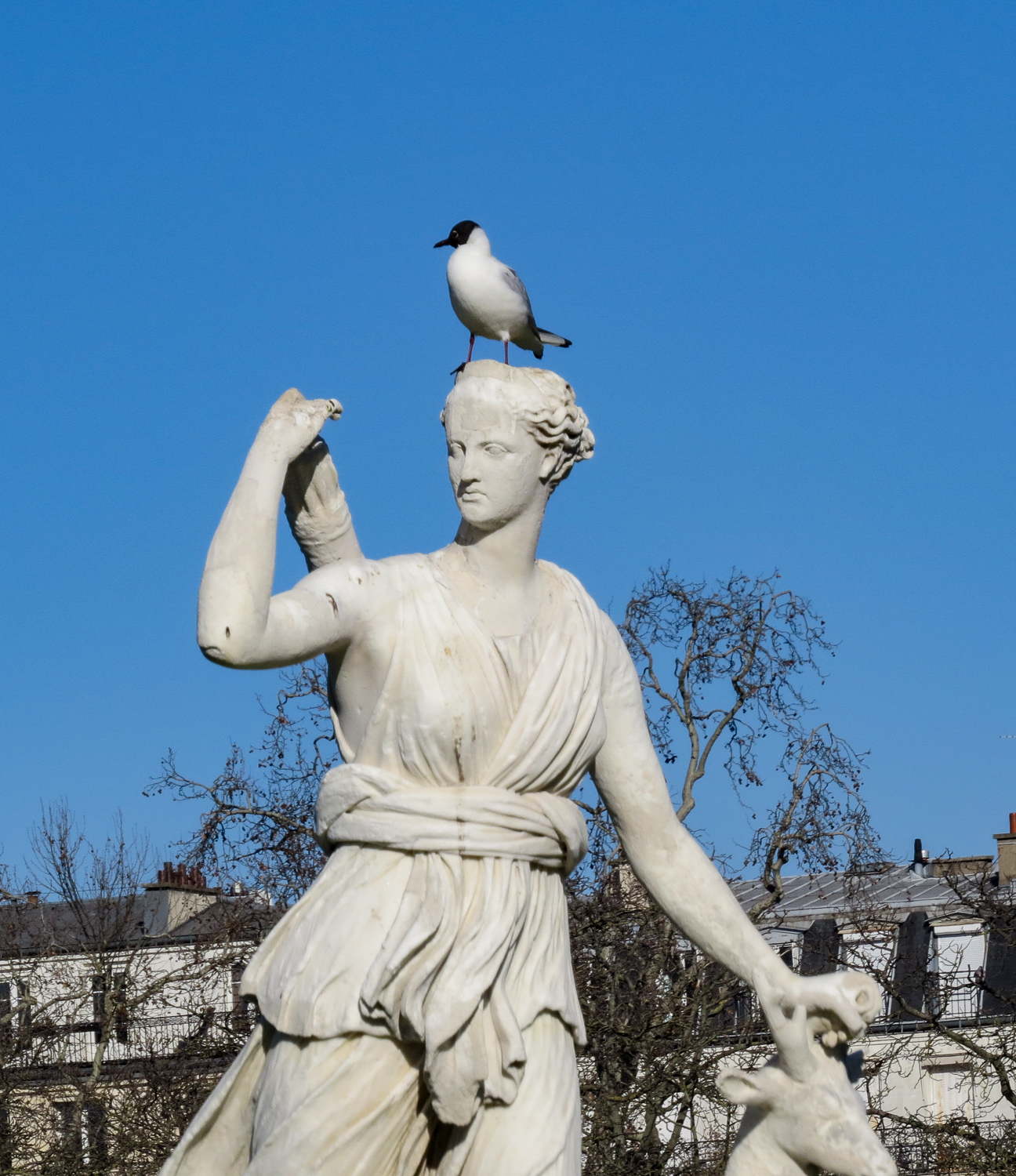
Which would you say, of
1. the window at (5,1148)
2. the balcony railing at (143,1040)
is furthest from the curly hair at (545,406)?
the window at (5,1148)

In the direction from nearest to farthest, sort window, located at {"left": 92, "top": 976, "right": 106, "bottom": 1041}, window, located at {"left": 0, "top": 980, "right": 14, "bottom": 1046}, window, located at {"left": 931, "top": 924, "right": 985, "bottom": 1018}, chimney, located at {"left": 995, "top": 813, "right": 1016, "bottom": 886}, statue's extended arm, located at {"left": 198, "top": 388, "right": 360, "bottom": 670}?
statue's extended arm, located at {"left": 198, "top": 388, "right": 360, "bottom": 670}
window, located at {"left": 931, "top": 924, "right": 985, "bottom": 1018}
window, located at {"left": 0, "top": 980, "right": 14, "bottom": 1046}
window, located at {"left": 92, "top": 976, "right": 106, "bottom": 1041}
chimney, located at {"left": 995, "top": 813, "right": 1016, "bottom": 886}

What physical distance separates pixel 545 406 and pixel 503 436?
4.9 inches

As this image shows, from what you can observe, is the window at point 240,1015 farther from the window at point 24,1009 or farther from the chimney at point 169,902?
the chimney at point 169,902

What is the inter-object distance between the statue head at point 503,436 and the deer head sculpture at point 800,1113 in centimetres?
131

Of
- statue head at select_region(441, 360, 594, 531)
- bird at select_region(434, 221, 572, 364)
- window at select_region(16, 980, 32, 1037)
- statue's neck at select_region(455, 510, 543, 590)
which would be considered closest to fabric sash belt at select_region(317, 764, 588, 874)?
statue's neck at select_region(455, 510, 543, 590)

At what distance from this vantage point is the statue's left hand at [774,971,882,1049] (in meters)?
4.39

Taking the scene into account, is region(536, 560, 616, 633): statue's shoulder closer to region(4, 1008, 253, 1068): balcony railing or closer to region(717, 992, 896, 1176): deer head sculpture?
region(717, 992, 896, 1176): deer head sculpture

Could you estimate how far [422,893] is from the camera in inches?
169

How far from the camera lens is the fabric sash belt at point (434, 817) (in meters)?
4.34

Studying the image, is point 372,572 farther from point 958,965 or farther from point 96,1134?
point 96,1134

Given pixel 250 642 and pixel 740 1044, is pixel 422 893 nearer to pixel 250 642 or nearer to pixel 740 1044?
pixel 250 642

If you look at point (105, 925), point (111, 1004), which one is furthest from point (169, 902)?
point (111, 1004)

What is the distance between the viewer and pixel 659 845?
4.77 meters

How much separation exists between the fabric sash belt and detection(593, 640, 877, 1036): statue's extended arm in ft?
1.33
